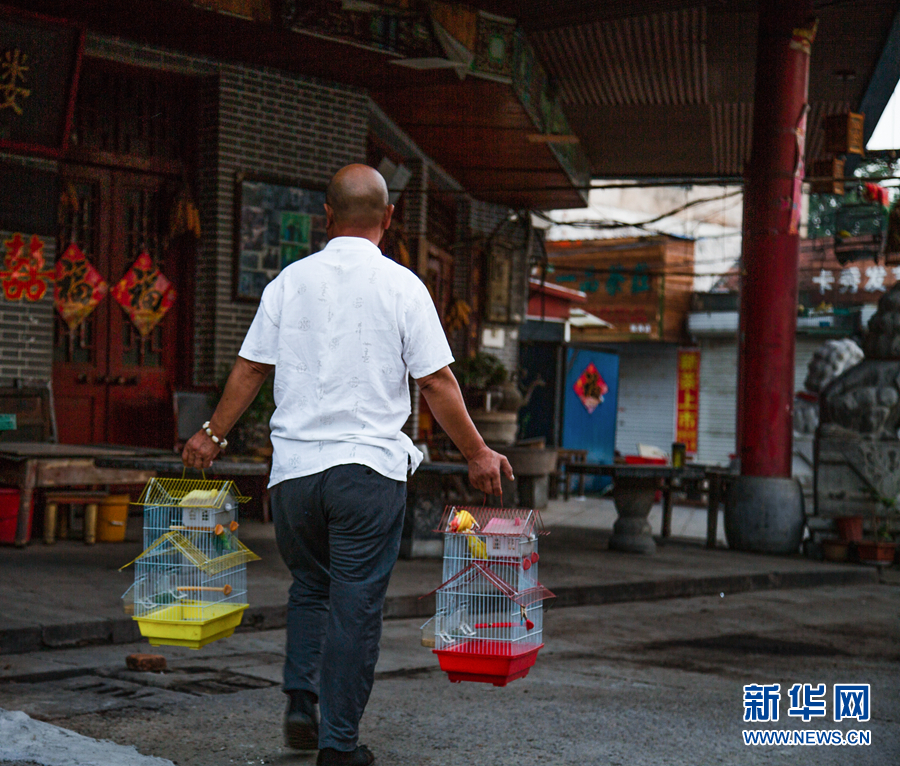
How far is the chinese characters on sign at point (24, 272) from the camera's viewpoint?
1055cm

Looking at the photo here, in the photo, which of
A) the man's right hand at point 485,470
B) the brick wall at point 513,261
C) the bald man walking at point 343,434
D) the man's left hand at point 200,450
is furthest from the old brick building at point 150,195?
the man's right hand at point 485,470

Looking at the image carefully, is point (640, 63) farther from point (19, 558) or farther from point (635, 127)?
point (19, 558)

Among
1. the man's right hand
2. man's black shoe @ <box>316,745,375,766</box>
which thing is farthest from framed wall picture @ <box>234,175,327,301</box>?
man's black shoe @ <box>316,745,375,766</box>

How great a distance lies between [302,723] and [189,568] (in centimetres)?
104

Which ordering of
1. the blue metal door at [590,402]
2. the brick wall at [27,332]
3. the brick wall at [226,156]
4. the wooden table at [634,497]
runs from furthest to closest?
the blue metal door at [590,402]
the brick wall at [226,156]
the wooden table at [634,497]
the brick wall at [27,332]

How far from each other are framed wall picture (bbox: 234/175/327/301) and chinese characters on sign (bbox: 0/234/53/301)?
213 centimetres

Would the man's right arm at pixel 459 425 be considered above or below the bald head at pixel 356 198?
below

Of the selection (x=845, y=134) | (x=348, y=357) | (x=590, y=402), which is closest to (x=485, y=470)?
(x=348, y=357)

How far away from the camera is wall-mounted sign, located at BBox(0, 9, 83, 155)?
984cm

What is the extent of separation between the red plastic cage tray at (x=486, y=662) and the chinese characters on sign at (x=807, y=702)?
1.47 metres

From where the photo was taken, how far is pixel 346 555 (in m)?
3.75

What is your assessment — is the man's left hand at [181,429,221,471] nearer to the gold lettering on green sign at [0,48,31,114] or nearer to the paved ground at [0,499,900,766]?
the paved ground at [0,499,900,766]

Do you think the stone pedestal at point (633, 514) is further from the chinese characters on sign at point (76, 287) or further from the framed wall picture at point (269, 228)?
the chinese characters on sign at point (76, 287)

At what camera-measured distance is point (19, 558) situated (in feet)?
28.8
